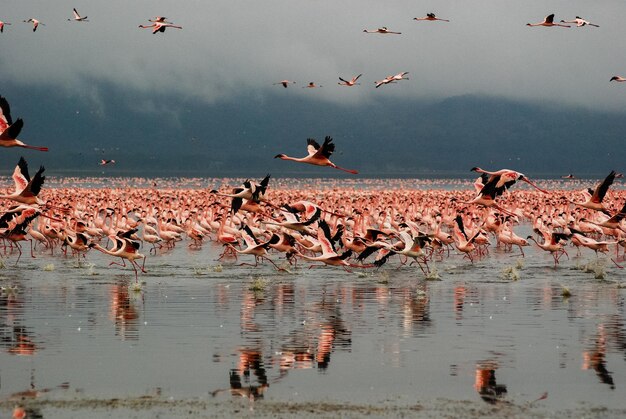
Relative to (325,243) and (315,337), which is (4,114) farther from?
(315,337)

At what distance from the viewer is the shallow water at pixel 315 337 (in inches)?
511

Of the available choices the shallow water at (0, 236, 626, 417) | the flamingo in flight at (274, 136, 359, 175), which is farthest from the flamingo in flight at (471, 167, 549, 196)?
the flamingo in flight at (274, 136, 359, 175)

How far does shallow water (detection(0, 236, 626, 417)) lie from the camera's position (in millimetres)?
12969

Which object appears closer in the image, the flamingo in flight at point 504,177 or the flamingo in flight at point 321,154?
the flamingo in flight at point 321,154

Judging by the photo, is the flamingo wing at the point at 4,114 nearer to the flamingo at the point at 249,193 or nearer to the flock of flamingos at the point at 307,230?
the flock of flamingos at the point at 307,230

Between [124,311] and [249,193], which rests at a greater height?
[249,193]

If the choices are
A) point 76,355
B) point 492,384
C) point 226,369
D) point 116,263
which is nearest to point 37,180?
point 116,263

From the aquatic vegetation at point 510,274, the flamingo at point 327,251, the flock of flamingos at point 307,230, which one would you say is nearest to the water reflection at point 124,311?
the flock of flamingos at point 307,230

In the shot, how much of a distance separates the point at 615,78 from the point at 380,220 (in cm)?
912

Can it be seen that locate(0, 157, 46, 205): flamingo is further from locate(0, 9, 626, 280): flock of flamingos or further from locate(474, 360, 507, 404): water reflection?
locate(474, 360, 507, 404): water reflection

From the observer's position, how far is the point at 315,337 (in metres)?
16.4

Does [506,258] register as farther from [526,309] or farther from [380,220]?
[526,309]

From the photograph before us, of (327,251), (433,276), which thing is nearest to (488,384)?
(327,251)

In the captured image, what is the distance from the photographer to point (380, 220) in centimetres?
3850
